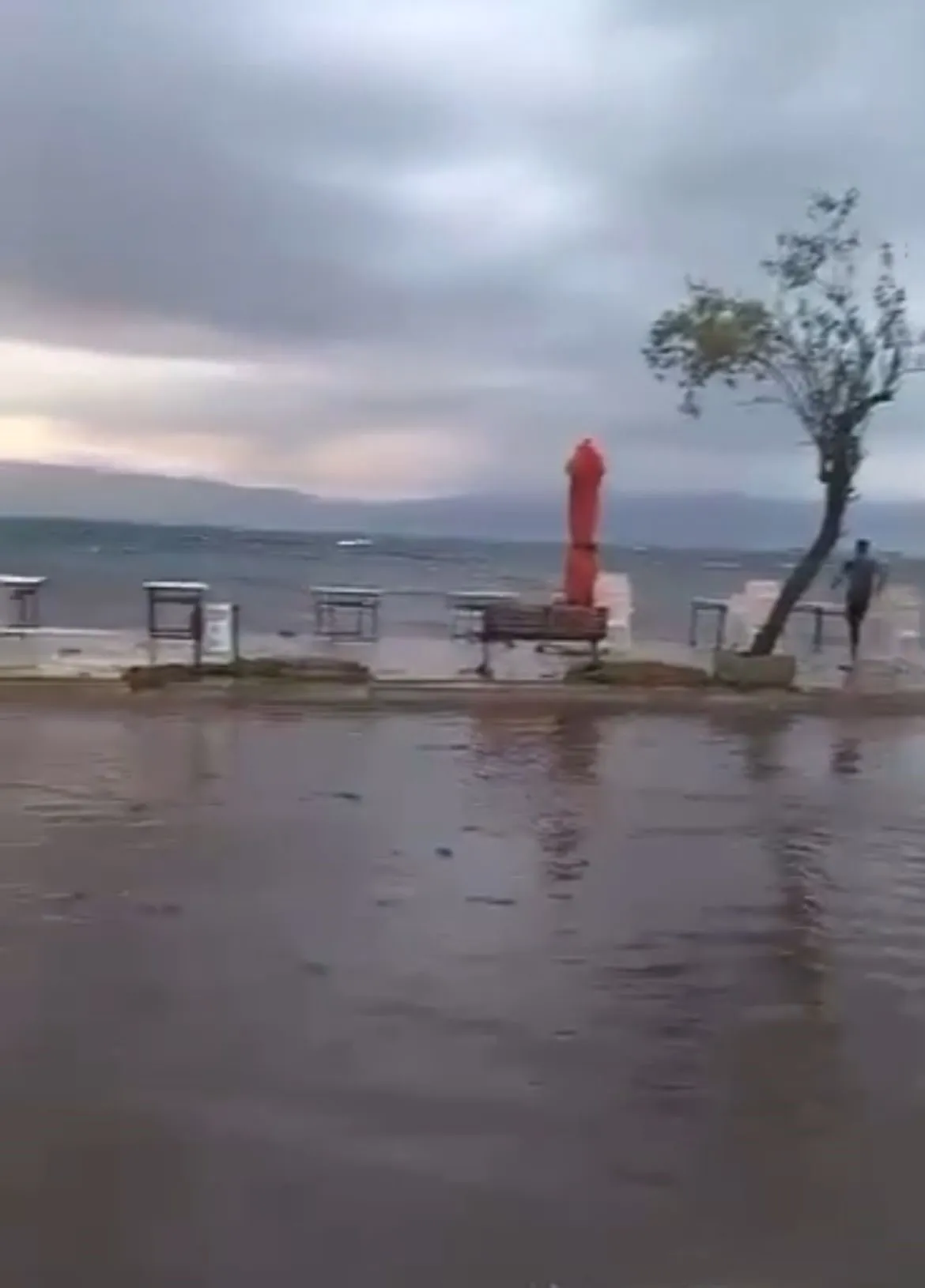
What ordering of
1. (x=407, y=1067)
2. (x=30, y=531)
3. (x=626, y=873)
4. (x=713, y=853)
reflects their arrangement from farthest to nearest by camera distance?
(x=30, y=531) → (x=713, y=853) → (x=626, y=873) → (x=407, y=1067)

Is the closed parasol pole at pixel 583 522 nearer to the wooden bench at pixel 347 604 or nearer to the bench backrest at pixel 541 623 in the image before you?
the bench backrest at pixel 541 623

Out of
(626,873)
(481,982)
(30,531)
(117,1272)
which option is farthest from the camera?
(30,531)

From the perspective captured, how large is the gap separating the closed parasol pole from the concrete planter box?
2.97 meters

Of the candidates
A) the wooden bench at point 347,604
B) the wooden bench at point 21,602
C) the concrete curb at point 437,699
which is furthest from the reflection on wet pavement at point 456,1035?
the wooden bench at point 347,604

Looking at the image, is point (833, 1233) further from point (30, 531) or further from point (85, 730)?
point (30, 531)

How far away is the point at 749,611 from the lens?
22.7 meters

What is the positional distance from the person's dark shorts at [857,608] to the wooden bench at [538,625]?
3.18 meters

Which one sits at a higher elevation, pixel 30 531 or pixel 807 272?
pixel 807 272

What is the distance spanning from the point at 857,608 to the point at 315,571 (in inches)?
2207

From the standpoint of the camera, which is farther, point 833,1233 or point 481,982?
point 481,982

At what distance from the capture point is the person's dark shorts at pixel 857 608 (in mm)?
21375

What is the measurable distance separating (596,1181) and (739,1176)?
417 mm

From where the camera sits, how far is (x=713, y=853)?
1006 cm

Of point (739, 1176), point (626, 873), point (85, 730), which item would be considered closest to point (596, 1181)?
point (739, 1176)
